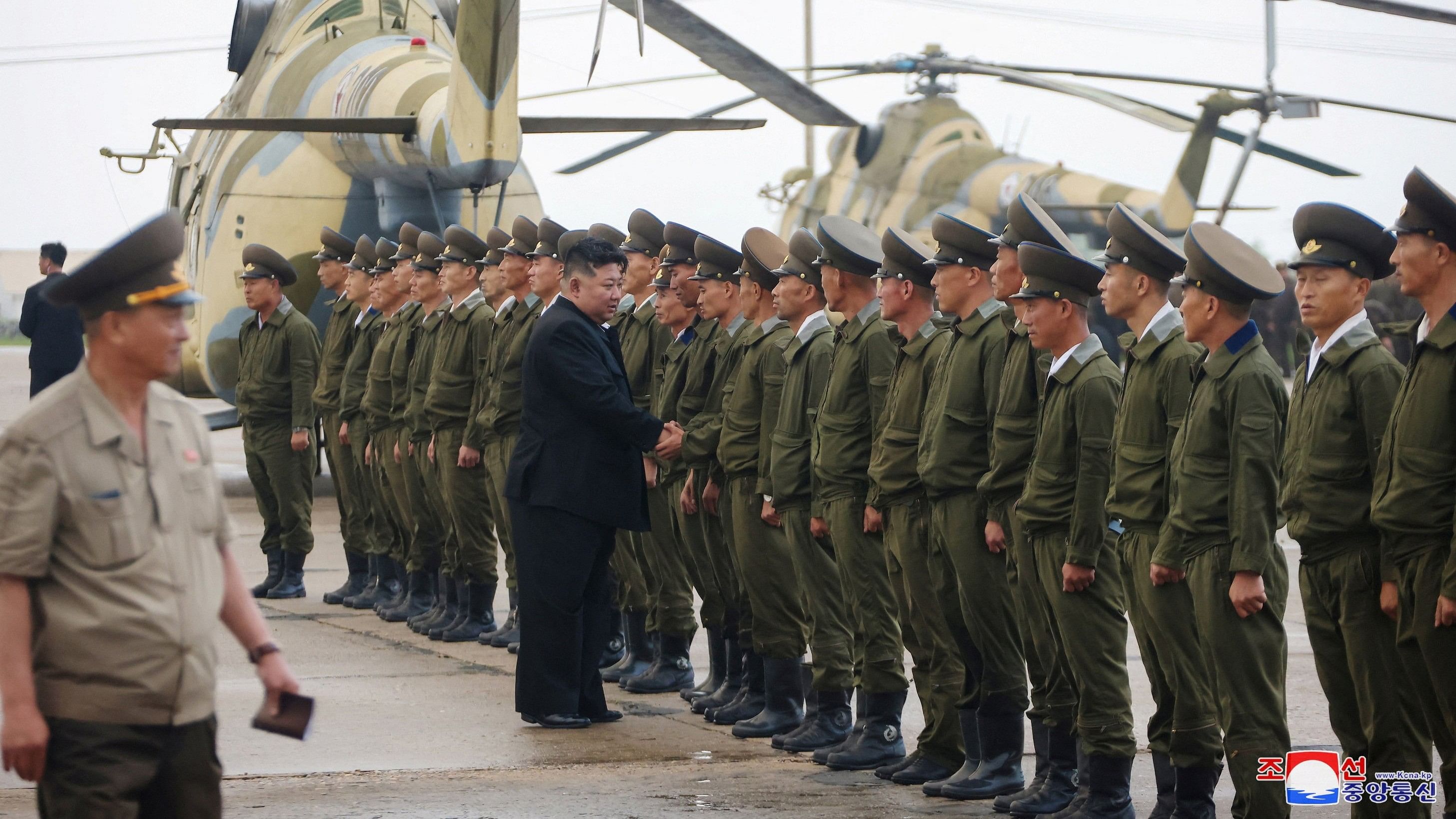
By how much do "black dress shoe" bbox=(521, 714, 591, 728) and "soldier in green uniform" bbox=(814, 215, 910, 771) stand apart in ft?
3.90

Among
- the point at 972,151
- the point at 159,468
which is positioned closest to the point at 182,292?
the point at 159,468

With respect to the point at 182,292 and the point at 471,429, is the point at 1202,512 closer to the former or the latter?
the point at 182,292

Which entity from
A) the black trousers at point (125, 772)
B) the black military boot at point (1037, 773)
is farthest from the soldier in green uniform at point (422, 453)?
the black trousers at point (125, 772)

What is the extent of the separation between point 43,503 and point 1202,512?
2.93m

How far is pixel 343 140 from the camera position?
13.9 m

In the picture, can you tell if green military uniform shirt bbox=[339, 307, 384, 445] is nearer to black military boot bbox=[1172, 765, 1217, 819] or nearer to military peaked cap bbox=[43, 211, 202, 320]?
black military boot bbox=[1172, 765, 1217, 819]

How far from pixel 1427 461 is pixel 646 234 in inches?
184

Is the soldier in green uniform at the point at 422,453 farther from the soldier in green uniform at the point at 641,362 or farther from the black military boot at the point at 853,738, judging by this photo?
the black military boot at the point at 853,738

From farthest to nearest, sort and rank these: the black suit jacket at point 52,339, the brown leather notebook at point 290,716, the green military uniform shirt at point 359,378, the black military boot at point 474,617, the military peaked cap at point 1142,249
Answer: the black suit jacket at point 52,339
the green military uniform shirt at point 359,378
the black military boot at point 474,617
the military peaked cap at point 1142,249
the brown leather notebook at point 290,716

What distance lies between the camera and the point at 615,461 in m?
6.97

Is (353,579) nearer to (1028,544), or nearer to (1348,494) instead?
(1028,544)

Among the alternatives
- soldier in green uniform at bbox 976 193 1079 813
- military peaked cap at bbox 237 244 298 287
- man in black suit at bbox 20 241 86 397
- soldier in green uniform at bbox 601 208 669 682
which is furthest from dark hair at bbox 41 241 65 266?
soldier in green uniform at bbox 976 193 1079 813

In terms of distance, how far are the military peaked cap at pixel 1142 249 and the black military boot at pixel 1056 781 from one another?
1.41m

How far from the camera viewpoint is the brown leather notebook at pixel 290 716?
11.6 ft
